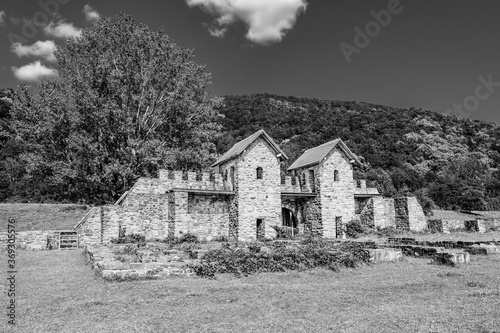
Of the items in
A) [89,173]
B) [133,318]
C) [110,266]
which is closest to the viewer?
[133,318]

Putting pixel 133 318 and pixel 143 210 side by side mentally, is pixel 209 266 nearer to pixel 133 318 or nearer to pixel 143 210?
pixel 133 318

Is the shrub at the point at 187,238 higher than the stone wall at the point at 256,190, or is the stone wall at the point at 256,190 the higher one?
the stone wall at the point at 256,190

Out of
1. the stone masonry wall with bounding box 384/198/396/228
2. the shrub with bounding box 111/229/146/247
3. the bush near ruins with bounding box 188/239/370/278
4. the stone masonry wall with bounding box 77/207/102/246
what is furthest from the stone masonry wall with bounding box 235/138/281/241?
the bush near ruins with bounding box 188/239/370/278

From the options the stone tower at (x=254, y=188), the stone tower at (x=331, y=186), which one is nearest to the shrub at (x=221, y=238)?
the stone tower at (x=254, y=188)

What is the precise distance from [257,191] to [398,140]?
2208 inches

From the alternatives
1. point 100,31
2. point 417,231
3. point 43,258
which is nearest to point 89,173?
point 100,31

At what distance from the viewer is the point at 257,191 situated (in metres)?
26.6

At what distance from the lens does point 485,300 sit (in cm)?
761

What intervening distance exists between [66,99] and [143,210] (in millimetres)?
11812

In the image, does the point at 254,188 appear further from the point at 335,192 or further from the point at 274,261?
the point at 274,261

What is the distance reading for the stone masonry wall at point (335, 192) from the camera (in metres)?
28.5

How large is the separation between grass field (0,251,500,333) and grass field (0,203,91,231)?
1497cm

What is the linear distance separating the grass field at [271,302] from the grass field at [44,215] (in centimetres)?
1497

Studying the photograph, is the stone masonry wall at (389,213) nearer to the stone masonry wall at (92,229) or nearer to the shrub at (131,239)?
the shrub at (131,239)
